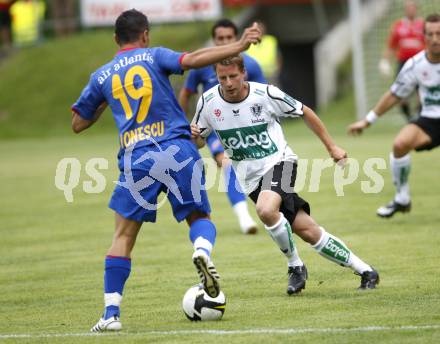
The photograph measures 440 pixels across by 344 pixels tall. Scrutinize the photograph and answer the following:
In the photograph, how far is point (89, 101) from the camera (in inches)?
264

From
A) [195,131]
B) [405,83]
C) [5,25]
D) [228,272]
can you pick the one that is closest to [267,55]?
[5,25]

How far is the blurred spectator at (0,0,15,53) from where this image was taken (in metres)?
30.7

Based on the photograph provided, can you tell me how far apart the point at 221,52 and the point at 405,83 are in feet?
16.0

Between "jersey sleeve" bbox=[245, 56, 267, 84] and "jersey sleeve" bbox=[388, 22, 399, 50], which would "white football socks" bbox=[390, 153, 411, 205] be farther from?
"jersey sleeve" bbox=[388, 22, 399, 50]

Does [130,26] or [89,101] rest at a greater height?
[130,26]

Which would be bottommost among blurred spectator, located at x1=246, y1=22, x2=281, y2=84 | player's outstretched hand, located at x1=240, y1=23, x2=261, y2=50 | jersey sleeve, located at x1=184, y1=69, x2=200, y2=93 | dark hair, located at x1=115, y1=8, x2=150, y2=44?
blurred spectator, located at x1=246, y1=22, x2=281, y2=84

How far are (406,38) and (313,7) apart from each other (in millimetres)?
10986

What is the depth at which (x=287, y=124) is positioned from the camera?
2850 cm

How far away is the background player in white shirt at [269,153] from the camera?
7262mm

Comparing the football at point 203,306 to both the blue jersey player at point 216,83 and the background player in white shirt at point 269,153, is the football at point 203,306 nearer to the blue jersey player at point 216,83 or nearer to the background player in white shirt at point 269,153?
the background player in white shirt at point 269,153

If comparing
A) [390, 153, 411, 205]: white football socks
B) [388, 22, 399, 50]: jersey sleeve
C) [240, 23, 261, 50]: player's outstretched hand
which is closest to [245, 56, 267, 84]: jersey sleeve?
[390, 153, 411, 205]: white football socks

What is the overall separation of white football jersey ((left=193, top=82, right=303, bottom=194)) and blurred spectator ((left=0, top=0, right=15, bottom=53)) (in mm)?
24114

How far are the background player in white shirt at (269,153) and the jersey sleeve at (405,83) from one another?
10.9 feet

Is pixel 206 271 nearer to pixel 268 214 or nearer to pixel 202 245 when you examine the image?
pixel 202 245
